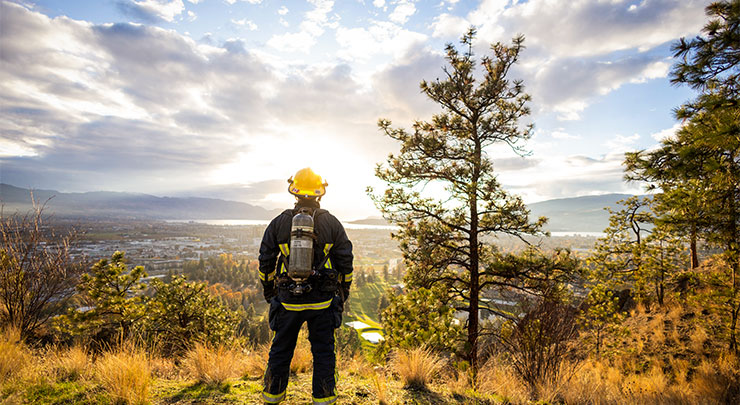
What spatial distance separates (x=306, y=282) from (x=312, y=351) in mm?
962

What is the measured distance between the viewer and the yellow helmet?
420 cm

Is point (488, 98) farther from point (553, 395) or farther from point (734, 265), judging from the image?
point (553, 395)

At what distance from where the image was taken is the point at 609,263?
1021 cm

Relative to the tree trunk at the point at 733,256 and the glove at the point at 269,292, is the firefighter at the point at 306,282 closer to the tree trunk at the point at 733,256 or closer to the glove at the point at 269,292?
the glove at the point at 269,292

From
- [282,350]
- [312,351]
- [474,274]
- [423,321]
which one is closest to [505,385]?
[312,351]

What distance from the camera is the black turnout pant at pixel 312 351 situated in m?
3.55

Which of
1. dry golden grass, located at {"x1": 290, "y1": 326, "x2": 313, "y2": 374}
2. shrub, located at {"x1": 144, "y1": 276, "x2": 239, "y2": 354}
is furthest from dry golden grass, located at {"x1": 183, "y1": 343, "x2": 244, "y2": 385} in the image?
shrub, located at {"x1": 144, "y1": 276, "x2": 239, "y2": 354}

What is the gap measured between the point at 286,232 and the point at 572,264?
30.5 feet

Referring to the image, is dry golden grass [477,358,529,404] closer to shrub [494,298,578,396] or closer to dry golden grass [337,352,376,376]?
shrub [494,298,578,396]

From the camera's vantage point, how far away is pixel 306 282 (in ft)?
12.4

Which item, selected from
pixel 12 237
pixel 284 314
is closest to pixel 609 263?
pixel 284 314

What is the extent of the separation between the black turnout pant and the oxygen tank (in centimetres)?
52

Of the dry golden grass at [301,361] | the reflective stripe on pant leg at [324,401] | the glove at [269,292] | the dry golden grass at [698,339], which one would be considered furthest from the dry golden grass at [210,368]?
the dry golden grass at [698,339]

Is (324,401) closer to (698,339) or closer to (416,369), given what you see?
(416,369)
